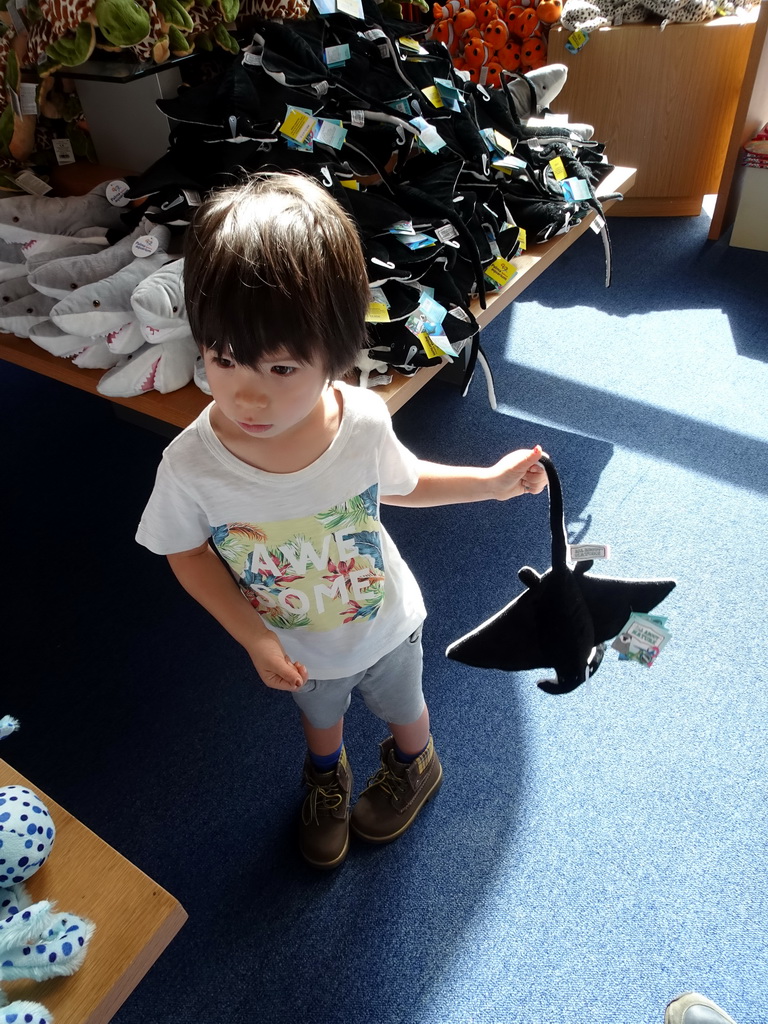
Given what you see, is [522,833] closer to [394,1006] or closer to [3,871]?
[394,1006]

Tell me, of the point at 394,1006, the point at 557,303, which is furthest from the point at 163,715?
the point at 557,303

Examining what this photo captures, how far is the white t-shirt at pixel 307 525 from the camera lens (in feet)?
2.84

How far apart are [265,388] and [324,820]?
858 millimetres

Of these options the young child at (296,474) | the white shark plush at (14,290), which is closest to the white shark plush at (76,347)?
the white shark plush at (14,290)

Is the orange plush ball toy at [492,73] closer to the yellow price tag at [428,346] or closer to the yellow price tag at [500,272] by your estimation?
the yellow price tag at [500,272]

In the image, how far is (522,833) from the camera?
4.44ft

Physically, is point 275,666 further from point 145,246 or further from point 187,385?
point 145,246

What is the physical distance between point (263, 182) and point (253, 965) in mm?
1152

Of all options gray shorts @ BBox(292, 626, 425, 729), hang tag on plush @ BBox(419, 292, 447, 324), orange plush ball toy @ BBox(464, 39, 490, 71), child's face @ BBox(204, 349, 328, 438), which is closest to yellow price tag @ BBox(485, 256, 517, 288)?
hang tag on plush @ BBox(419, 292, 447, 324)

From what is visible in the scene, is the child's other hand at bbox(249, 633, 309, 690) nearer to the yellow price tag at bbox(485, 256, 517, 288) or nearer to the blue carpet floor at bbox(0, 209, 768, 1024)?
the blue carpet floor at bbox(0, 209, 768, 1024)

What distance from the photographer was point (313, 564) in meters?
0.93

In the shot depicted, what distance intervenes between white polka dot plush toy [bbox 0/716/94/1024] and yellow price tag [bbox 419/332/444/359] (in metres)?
1.00

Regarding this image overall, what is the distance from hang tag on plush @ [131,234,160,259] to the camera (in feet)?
4.91

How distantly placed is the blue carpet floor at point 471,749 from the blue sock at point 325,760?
0.16 metres
